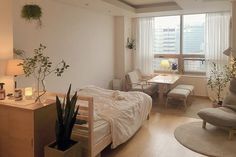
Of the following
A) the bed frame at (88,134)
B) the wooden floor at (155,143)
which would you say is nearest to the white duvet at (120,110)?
the wooden floor at (155,143)

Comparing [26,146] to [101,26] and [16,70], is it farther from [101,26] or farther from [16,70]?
[101,26]

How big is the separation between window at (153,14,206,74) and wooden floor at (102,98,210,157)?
2.61 metres

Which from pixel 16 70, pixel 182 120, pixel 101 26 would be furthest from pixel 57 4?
pixel 182 120

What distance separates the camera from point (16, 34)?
382 cm

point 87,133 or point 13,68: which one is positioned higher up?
point 13,68

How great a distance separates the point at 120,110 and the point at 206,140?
4.98 ft

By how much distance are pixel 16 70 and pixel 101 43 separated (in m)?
3.62

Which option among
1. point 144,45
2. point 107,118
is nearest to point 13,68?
point 107,118

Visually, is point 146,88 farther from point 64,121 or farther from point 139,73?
point 64,121

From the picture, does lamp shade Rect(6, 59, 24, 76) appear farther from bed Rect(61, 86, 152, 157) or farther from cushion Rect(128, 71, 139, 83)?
cushion Rect(128, 71, 139, 83)

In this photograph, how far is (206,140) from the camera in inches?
147

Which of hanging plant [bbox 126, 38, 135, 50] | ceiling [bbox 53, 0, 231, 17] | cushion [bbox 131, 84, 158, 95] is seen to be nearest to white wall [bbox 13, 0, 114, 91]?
ceiling [bbox 53, 0, 231, 17]

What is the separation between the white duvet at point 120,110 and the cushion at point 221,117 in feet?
3.71

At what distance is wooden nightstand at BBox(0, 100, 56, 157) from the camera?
2.53m
